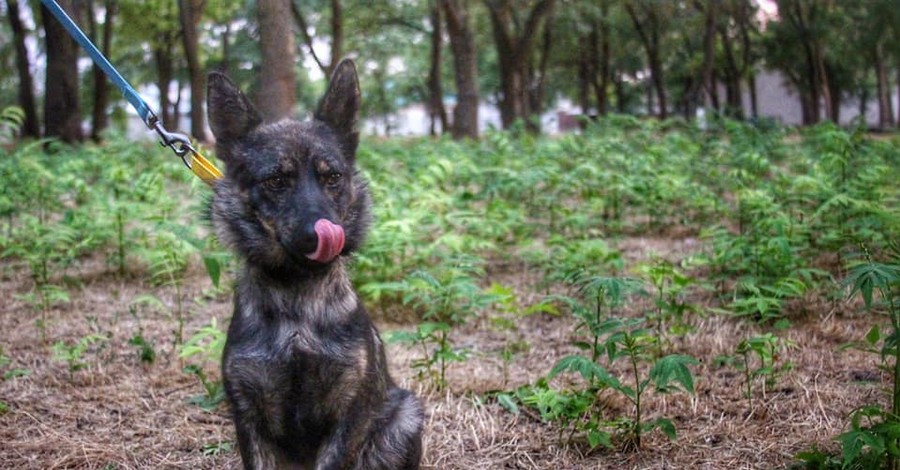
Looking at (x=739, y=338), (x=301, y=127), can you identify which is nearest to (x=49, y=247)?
(x=301, y=127)

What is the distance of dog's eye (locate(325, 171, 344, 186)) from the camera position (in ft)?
12.3

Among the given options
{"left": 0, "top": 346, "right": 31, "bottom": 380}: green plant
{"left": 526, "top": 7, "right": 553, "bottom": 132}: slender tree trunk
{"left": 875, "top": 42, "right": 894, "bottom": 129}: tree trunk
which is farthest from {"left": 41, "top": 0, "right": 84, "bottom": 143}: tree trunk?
{"left": 875, "top": 42, "right": 894, "bottom": 129}: tree trunk

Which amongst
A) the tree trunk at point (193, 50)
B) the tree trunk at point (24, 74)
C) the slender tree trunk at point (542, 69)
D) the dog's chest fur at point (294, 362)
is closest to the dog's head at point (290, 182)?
the dog's chest fur at point (294, 362)

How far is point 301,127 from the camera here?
391 cm

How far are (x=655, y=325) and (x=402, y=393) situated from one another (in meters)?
3.01

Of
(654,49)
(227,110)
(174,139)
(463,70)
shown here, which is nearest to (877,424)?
(227,110)

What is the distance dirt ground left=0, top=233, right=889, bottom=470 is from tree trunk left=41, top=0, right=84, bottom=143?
15.8 metres

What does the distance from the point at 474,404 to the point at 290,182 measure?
7.42ft

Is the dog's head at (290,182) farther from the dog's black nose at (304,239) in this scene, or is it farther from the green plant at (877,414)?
the green plant at (877,414)

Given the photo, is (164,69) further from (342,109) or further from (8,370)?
(342,109)

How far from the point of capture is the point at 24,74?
27484 millimetres

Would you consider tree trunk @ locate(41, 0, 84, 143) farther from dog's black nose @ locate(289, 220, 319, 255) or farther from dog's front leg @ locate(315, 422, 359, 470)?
dog's front leg @ locate(315, 422, 359, 470)

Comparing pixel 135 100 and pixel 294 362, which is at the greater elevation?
pixel 135 100

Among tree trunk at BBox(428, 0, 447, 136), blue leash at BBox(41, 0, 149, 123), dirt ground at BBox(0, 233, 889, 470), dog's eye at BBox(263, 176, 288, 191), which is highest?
tree trunk at BBox(428, 0, 447, 136)
